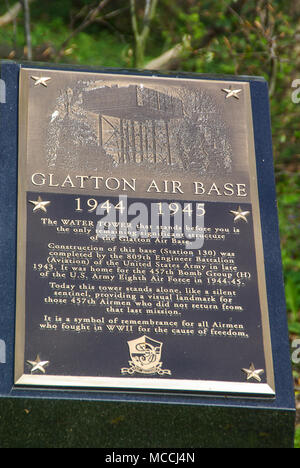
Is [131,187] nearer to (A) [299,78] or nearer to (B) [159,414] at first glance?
(B) [159,414]

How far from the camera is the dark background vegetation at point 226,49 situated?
28.6ft

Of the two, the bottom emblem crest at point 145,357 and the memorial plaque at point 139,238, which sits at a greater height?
the memorial plaque at point 139,238

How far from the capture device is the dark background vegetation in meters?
8.70

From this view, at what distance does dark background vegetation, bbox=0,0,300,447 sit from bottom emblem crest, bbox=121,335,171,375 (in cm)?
322

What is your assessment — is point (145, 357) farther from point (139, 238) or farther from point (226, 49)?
point (226, 49)

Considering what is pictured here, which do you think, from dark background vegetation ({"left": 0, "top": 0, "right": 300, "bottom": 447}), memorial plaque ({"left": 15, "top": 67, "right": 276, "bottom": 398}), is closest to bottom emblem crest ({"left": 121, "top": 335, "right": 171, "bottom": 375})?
memorial plaque ({"left": 15, "top": 67, "right": 276, "bottom": 398})

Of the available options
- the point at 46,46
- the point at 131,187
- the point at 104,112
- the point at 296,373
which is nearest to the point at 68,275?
the point at 131,187

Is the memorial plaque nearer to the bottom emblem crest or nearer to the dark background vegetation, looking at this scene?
the bottom emblem crest

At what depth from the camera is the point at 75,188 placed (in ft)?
16.7

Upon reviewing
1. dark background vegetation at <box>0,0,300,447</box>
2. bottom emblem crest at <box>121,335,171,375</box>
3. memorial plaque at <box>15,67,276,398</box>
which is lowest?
bottom emblem crest at <box>121,335,171,375</box>

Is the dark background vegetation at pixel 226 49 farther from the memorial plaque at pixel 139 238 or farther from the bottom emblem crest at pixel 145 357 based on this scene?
the bottom emblem crest at pixel 145 357

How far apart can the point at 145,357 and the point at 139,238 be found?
837 millimetres

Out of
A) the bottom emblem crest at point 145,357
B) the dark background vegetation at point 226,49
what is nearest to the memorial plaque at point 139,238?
the bottom emblem crest at point 145,357

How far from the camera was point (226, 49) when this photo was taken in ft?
30.2
